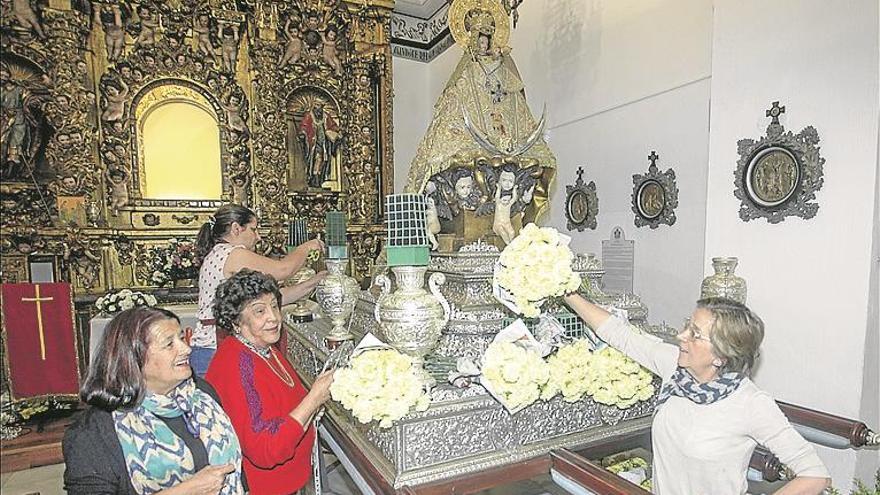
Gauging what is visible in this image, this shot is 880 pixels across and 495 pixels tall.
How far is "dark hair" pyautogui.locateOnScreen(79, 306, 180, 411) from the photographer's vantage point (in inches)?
56.5

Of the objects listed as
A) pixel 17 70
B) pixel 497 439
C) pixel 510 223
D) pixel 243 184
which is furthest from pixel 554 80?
pixel 17 70

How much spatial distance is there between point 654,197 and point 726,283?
Result: 64.0 inches

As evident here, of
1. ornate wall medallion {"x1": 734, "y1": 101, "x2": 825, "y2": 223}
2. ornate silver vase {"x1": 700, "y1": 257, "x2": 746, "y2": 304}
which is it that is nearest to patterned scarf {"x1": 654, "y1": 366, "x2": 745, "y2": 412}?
ornate silver vase {"x1": 700, "y1": 257, "x2": 746, "y2": 304}

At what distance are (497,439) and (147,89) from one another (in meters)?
5.96

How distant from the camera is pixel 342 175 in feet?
21.9

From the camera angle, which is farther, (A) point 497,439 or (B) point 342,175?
(B) point 342,175

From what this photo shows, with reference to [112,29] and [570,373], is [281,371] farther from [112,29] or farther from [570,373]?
[112,29]

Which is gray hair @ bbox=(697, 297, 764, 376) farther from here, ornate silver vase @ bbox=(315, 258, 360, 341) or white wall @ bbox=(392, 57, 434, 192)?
white wall @ bbox=(392, 57, 434, 192)

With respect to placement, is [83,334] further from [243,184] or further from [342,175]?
[342,175]

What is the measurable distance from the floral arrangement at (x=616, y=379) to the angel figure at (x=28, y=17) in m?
6.26

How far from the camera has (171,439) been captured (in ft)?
5.10

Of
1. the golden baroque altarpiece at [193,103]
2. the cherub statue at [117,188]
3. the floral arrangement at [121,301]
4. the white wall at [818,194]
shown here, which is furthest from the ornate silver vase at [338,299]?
the cherub statue at [117,188]

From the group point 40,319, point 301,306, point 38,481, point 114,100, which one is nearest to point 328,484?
point 301,306

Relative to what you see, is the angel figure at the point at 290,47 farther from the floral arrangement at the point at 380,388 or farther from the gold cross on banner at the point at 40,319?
the floral arrangement at the point at 380,388
